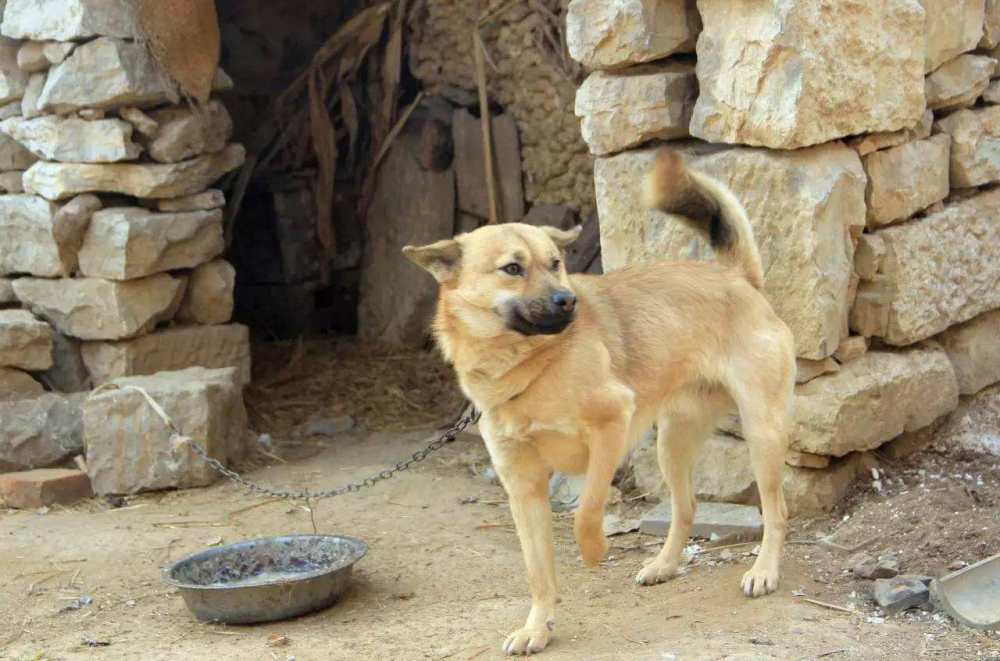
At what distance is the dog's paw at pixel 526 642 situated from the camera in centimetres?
430

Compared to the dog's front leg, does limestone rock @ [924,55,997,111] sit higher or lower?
higher

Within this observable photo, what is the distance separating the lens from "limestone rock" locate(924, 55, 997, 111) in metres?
5.80

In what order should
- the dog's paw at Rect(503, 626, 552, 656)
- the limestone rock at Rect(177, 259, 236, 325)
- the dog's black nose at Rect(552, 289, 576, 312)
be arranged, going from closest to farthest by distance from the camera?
the dog's black nose at Rect(552, 289, 576, 312) < the dog's paw at Rect(503, 626, 552, 656) < the limestone rock at Rect(177, 259, 236, 325)

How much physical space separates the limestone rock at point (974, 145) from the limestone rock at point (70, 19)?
14.9 feet

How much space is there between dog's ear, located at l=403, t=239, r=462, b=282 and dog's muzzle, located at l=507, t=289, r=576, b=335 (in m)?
0.31

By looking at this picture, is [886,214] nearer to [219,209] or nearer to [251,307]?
[219,209]

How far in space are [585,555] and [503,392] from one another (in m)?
0.65

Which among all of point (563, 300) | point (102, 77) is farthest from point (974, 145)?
point (102, 77)

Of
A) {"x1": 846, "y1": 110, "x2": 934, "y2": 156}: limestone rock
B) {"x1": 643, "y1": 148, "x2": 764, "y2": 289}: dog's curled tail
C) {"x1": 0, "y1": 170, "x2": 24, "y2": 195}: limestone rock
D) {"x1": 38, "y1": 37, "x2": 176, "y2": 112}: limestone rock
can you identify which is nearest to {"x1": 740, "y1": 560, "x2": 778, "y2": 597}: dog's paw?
{"x1": 643, "y1": 148, "x2": 764, "y2": 289}: dog's curled tail

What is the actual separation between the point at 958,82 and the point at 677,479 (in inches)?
94.5

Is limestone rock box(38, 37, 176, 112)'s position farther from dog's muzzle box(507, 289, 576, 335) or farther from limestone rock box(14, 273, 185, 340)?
dog's muzzle box(507, 289, 576, 335)

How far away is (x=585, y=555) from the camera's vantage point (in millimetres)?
4426

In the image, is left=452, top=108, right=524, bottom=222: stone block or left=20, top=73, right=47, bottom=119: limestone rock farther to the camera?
left=452, top=108, right=524, bottom=222: stone block

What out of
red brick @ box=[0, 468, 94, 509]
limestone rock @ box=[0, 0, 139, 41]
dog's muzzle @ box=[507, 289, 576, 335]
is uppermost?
limestone rock @ box=[0, 0, 139, 41]
